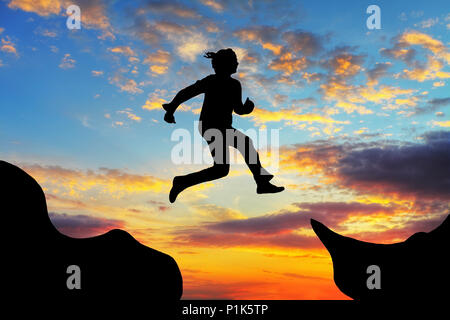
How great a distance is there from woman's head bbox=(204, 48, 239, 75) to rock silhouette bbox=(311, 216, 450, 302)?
2859 millimetres

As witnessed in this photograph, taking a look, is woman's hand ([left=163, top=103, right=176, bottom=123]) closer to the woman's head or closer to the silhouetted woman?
the silhouetted woman

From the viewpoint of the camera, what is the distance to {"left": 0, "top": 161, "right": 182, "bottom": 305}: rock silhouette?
232 inches

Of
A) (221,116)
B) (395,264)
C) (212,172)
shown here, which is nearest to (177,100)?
(221,116)

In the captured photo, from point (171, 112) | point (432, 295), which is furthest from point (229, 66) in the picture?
point (432, 295)

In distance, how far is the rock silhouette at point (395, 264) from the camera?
21.4 ft

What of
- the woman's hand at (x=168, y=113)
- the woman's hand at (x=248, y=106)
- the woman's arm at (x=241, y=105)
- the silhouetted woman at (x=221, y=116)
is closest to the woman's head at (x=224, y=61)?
the silhouetted woman at (x=221, y=116)

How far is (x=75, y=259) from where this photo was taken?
612cm

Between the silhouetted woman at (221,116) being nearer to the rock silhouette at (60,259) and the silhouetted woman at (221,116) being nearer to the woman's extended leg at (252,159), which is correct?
the woman's extended leg at (252,159)

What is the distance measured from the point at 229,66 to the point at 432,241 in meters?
4.09

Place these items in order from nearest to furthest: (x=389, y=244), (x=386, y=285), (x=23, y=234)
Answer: (x=23, y=234) < (x=386, y=285) < (x=389, y=244)

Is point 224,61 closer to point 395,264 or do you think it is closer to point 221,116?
point 221,116

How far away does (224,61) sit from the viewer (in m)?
6.77
